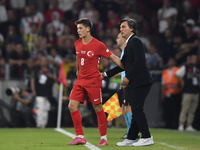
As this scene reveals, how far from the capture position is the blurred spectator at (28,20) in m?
16.5

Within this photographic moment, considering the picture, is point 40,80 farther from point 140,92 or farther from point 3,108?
point 140,92

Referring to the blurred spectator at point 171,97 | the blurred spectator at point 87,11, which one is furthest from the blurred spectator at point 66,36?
the blurred spectator at point 171,97

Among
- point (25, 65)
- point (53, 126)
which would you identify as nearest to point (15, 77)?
point (25, 65)

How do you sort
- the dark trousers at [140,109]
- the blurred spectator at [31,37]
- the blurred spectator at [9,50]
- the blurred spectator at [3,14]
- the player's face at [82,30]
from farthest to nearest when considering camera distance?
the blurred spectator at [3,14] < the blurred spectator at [31,37] < the blurred spectator at [9,50] < the player's face at [82,30] < the dark trousers at [140,109]

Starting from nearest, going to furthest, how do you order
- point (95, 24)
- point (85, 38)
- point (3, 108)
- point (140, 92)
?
point (140, 92), point (85, 38), point (3, 108), point (95, 24)

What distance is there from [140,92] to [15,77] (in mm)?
7837

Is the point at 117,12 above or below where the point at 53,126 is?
above

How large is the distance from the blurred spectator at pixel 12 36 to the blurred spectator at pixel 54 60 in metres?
1.35

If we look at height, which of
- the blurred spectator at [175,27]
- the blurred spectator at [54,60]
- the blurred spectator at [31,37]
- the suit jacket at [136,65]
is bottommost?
the suit jacket at [136,65]

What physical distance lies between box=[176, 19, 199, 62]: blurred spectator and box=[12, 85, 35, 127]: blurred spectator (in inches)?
228

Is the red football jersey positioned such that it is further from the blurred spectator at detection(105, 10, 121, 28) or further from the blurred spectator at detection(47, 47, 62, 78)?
the blurred spectator at detection(105, 10, 121, 28)

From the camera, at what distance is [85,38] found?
741 cm

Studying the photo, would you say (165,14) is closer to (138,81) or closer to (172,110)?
(172,110)

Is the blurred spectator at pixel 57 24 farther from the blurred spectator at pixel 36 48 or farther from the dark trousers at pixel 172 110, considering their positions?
the dark trousers at pixel 172 110
